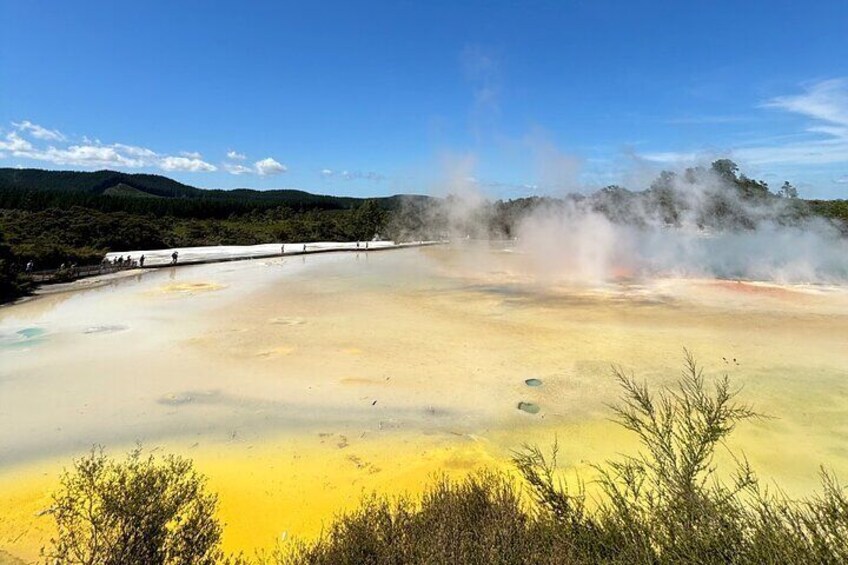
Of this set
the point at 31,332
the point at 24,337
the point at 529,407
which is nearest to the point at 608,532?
the point at 529,407

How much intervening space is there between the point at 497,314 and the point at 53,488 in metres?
11.7

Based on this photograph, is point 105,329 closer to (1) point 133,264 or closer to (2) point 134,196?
(1) point 133,264

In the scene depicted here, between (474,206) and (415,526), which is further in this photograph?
(474,206)

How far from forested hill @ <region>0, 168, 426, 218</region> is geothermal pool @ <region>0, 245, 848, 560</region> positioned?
51783 millimetres

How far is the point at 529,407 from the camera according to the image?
314 inches

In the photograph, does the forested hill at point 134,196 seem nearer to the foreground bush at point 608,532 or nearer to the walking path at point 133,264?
the walking path at point 133,264

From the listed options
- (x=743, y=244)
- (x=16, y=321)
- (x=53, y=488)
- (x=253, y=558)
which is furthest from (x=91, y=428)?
(x=743, y=244)

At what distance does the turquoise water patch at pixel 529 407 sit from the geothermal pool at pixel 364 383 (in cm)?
4

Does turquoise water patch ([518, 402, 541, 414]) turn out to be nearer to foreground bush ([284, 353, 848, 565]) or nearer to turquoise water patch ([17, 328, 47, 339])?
foreground bush ([284, 353, 848, 565])

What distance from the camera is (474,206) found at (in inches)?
2143

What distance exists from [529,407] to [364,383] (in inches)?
125

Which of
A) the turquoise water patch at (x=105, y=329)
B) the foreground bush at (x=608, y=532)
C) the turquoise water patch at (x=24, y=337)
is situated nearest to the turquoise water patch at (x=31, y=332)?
the turquoise water patch at (x=24, y=337)

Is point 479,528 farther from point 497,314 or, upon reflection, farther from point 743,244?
point 743,244

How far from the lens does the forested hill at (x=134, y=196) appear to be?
60863 mm
